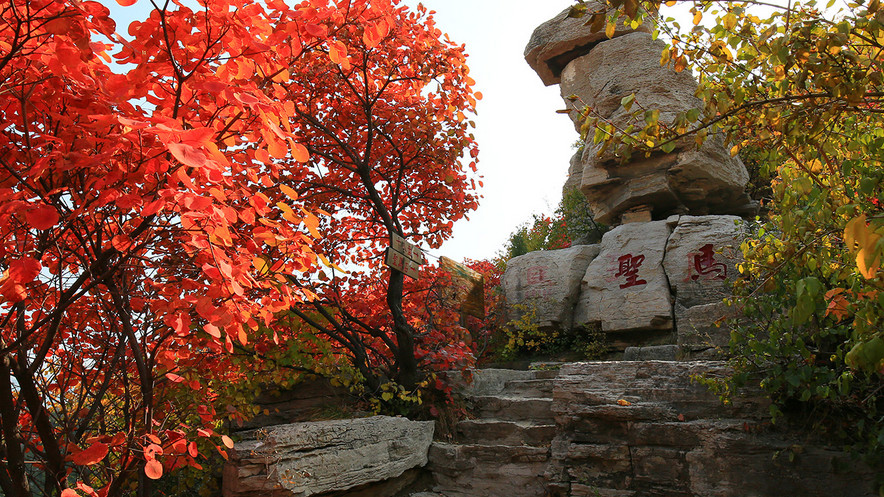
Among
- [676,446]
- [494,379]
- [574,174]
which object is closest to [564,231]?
[574,174]

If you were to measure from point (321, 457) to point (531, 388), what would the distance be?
330 cm

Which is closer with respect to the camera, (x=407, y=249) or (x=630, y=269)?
(x=407, y=249)

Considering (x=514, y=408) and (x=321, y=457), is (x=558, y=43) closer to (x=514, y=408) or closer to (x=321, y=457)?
(x=514, y=408)

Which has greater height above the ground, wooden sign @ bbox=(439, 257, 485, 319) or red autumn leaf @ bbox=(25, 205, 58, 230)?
wooden sign @ bbox=(439, 257, 485, 319)

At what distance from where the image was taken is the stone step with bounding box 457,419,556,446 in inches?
199

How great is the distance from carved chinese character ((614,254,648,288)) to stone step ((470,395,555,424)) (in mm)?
4763

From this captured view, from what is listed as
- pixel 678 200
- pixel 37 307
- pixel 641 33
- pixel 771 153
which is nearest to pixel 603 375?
pixel 771 153

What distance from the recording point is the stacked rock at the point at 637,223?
9422 millimetres

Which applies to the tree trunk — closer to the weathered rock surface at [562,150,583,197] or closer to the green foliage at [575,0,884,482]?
the green foliage at [575,0,884,482]

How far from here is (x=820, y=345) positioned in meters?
3.63

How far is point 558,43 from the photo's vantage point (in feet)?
39.9

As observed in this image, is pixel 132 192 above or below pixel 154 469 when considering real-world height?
above

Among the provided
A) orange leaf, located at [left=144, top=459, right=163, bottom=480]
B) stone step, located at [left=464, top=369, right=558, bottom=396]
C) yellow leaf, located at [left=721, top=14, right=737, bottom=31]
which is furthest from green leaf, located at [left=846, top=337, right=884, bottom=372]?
stone step, located at [left=464, top=369, right=558, bottom=396]

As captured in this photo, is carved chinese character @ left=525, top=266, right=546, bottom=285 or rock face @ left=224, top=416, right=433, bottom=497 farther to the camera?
carved chinese character @ left=525, top=266, right=546, bottom=285
